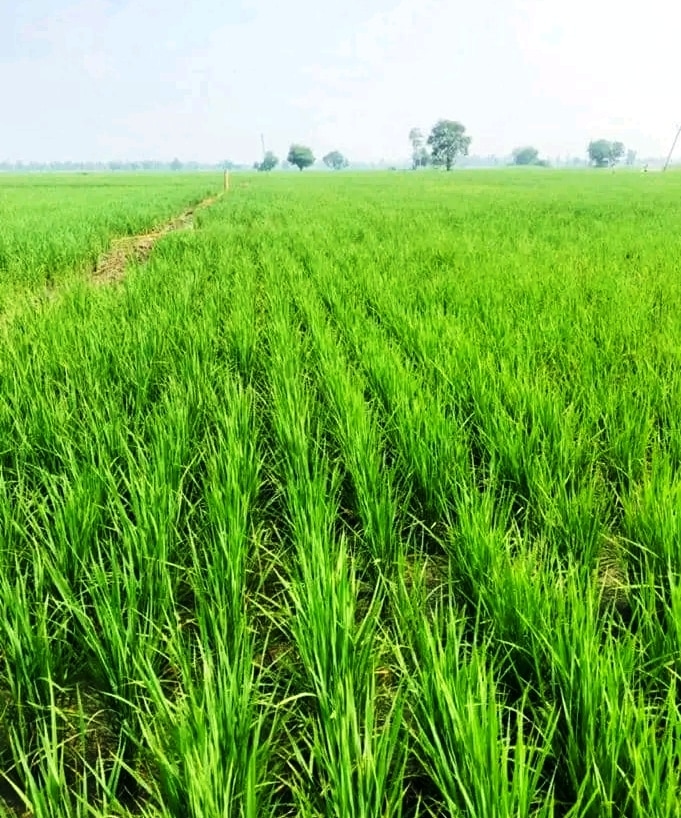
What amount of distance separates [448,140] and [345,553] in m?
110

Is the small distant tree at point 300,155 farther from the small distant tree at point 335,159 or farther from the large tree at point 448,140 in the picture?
the small distant tree at point 335,159

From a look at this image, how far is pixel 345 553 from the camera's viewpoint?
1362mm

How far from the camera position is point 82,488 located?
1.71 m

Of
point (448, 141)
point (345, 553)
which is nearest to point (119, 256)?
point (345, 553)

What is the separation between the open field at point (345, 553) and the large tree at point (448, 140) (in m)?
106

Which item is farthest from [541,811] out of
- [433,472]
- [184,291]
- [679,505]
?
[184,291]

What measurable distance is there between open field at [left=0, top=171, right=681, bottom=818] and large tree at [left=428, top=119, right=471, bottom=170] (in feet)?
347

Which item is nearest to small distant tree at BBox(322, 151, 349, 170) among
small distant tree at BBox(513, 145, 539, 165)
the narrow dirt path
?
small distant tree at BBox(513, 145, 539, 165)

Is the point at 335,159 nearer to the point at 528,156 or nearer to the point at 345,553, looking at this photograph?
the point at 528,156

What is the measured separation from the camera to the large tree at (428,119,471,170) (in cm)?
9962

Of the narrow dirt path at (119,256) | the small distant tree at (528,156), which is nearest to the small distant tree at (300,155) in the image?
the small distant tree at (528,156)

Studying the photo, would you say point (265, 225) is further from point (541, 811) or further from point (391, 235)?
point (541, 811)

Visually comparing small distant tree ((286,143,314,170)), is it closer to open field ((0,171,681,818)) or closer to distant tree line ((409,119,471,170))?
distant tree line ((409,119,471,170))

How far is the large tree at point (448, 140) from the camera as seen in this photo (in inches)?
3922
